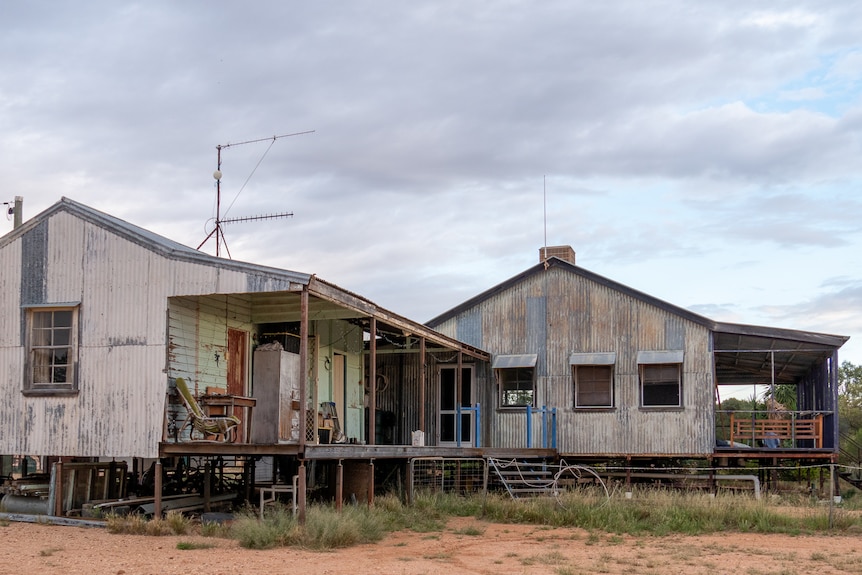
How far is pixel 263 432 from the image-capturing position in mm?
14656

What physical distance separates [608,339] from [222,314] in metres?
10.2

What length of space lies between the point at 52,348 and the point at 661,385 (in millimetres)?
13836

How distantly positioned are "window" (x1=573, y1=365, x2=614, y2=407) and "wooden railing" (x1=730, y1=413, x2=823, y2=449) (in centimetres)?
295

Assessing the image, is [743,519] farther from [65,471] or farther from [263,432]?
[65,471]

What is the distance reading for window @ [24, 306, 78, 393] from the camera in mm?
16000

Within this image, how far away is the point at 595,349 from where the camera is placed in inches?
930

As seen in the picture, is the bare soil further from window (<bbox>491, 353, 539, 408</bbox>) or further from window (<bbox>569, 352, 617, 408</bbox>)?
window (<bbox>491, 353, 539, 408</bbox>)

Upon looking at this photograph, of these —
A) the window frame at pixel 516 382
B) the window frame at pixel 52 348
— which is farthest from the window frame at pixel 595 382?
the window frame at pixel 52 348

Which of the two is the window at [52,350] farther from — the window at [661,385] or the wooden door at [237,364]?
the window at [661,385]

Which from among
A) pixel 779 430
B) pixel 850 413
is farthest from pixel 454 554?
pixel 850 413

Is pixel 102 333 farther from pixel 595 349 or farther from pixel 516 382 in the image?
pixel 595 349

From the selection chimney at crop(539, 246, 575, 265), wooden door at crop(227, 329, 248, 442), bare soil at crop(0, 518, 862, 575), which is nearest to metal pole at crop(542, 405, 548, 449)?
chimney at crop(539, 246, 575, 265)

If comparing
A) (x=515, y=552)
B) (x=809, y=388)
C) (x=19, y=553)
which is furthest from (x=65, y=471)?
(x=809, y=388)

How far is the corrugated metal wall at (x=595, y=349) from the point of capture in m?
22.5
